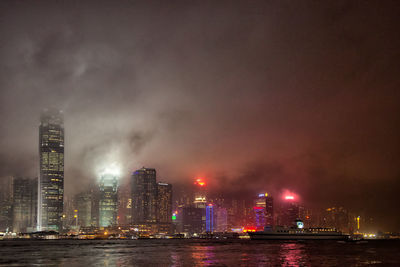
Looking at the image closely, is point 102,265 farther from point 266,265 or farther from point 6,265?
point 266,265

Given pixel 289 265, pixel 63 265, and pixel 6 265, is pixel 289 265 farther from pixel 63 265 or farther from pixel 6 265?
pixel 6 265

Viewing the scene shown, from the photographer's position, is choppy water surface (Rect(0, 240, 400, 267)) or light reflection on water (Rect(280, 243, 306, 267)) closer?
light reflection on water (Rect(280, 243, 306, 267))

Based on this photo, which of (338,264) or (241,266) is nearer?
(241,266)

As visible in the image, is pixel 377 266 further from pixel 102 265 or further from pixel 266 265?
pixel 102 265

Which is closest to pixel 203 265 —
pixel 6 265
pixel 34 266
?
pixel 34 266

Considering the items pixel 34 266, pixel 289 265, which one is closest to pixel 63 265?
pixel 34 266

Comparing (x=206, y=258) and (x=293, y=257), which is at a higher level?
(x=206, y=258)

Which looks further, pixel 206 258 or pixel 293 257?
pixel 293 257

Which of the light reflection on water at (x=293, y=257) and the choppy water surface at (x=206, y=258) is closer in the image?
the light reflection on water at (x=293, y=257)
